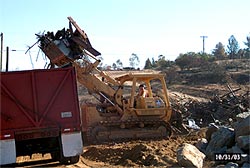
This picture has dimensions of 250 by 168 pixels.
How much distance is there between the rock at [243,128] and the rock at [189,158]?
112 cm

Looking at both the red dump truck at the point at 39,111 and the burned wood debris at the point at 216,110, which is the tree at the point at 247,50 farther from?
the red dump truck at the point at 39,111

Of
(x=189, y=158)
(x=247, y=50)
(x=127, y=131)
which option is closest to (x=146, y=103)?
(x=127, y=131)

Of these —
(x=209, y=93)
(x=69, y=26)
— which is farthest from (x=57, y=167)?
(x=209, y=93)

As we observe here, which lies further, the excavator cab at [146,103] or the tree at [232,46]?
the tree at [232,46]

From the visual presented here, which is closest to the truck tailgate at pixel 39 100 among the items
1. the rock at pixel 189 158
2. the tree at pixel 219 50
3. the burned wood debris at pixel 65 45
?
the rock at pixel 189 158

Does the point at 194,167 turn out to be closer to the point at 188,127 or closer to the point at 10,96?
the point at 10,96

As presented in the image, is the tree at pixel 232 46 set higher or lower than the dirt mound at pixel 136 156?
higher

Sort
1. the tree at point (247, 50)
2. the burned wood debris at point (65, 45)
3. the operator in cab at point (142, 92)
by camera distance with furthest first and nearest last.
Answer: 1. the tree at point (247, 50)
2. the operator in cab at point (142, 92)
3. the burned wood debris at point (65, 45)

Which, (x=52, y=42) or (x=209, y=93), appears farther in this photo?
(x=209, y=93)

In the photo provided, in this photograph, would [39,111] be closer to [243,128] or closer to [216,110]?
[243,128]

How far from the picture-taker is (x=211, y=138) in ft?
39.1

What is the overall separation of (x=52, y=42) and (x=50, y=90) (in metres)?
5.65

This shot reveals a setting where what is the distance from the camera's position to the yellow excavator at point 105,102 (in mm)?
17047

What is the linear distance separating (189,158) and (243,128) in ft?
5.81
